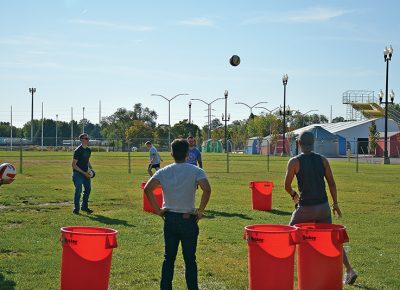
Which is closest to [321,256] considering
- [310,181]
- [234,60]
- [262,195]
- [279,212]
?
[310,181]

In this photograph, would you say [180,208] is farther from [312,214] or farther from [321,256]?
[312,214]

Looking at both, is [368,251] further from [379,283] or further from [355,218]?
[355,218]

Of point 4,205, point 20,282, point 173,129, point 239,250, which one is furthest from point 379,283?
point 173,129

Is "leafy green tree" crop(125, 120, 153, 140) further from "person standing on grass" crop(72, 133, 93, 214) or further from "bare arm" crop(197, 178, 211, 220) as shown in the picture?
"bare arm" crop(197, 178, 211, 220)

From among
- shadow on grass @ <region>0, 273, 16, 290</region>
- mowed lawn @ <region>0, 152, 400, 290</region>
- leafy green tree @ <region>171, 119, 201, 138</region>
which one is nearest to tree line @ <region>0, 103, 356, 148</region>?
leafy green tree @ <region>171, 119, 201, 138</region>

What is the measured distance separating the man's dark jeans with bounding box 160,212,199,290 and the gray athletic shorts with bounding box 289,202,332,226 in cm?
160

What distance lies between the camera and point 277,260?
6.16 metres

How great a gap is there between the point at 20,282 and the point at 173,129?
343ft

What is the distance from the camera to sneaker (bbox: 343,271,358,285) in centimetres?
732

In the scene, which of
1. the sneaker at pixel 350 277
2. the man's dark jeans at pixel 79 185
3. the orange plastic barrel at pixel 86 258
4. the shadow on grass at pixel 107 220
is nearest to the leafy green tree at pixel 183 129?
the man's dark jeans at pixel 79 185

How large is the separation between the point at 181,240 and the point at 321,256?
5.21 feet

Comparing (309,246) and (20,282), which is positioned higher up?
(309,246)

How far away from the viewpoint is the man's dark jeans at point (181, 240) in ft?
20.0

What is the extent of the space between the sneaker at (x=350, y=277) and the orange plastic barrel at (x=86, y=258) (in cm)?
316
